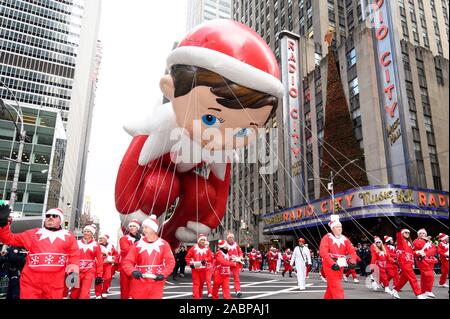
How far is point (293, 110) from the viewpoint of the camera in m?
34.3

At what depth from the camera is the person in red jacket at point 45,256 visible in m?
Answer: 4.76

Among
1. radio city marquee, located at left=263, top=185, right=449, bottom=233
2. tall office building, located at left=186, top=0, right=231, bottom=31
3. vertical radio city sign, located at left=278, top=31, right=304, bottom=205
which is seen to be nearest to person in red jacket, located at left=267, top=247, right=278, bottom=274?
radio city marquee, located at left=263, top=185, right=449, bottom=233

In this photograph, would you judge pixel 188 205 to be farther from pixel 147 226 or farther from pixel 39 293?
pixel 39 293

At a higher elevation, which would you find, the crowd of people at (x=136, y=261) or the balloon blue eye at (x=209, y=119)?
the balloon blue eye at (x=209, y=119)

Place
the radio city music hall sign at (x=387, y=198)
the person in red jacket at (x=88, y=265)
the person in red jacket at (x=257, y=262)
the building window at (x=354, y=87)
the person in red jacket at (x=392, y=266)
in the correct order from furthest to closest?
the building window at (x=354, y=87), the person in red jacket at (x=257, y=262), the radio city music hall sign at (x=387, y=198), the person in red jacket at (x=392, y=266), the person in red jacket at (x=88, y=265)

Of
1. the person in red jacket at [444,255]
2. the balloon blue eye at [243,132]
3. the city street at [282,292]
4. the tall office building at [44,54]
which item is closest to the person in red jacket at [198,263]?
the city street at [282,292]

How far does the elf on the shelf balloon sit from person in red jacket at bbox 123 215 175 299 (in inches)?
98.0

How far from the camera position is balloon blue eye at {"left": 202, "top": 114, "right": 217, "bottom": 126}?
7133 millimetres

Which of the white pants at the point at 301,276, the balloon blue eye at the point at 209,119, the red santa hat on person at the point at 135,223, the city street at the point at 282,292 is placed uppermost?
the balloon blue eye at the point at 209,119

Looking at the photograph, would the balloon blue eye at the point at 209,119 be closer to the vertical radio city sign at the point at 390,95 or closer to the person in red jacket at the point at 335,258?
the person in red jacket at the point at 335,258

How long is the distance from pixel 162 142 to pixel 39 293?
180 inches

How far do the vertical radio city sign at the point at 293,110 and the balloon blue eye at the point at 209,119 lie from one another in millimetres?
26146

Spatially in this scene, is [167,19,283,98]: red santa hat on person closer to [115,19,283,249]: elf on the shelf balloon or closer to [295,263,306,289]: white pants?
[115,19,283,249]: elf on the shelf balloon

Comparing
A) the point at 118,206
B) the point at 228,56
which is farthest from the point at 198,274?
the point at 228,56
